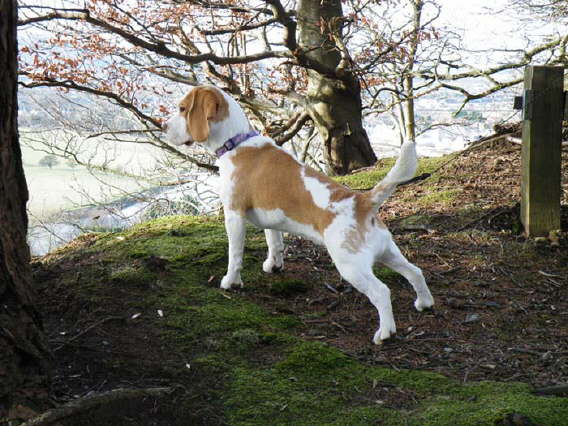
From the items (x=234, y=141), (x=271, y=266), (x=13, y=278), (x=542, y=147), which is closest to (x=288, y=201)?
(x=234, y=141)

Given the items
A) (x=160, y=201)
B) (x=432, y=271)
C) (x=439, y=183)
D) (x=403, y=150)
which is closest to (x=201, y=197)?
(x=160, y=201)

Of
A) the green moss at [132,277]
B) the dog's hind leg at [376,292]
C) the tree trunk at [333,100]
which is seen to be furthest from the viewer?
the tree trunk at [333,100]

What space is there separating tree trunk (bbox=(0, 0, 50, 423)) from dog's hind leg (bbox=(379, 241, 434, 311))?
A: 2.43 metres

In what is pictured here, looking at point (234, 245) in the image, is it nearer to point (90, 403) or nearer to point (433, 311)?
point (433, 311)

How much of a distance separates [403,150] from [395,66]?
804cm

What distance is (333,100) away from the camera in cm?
1053

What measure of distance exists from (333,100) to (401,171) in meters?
6.76

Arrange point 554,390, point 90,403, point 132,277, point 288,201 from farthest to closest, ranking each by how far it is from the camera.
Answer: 1. point 132,277
2. point 288,201
3. point 554,390
4. point 90,403

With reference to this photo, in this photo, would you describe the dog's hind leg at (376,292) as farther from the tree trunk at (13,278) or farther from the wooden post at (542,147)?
the wooden post at (542,147)

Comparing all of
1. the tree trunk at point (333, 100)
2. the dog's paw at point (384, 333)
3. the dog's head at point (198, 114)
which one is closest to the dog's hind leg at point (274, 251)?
the dog's head at point (198, 114)

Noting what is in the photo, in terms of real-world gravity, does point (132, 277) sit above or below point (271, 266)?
above

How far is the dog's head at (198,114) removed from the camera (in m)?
4.87

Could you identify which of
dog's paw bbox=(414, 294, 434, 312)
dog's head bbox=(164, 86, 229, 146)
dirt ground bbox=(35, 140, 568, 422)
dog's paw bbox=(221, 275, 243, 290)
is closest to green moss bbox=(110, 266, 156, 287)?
dirt ground bbox=(35, 140, 568, 422)

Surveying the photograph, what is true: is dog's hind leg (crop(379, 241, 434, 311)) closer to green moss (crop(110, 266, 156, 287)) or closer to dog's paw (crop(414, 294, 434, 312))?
dog's paw (crop(414, 294, 434, 312))
